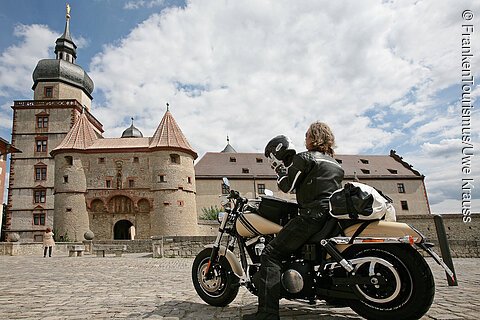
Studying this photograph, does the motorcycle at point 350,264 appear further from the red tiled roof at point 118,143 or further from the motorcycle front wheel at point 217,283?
the red tiled roof at point 118,143

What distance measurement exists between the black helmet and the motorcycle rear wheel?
1070mm

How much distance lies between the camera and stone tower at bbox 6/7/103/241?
39938mm

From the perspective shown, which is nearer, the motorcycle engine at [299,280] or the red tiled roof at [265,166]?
the motorcycle engine at [299,280]

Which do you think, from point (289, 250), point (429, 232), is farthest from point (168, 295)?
point (429, 232)

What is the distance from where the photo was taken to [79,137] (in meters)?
38.6

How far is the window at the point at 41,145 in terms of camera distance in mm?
41875

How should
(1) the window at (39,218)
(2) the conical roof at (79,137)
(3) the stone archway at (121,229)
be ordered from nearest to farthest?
(2) the conical roof at (79,137), (3) the stone archway at (121,229), (1) the window at (39,218)

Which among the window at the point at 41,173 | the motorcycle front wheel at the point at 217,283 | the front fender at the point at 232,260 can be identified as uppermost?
the window at the point at 41,173

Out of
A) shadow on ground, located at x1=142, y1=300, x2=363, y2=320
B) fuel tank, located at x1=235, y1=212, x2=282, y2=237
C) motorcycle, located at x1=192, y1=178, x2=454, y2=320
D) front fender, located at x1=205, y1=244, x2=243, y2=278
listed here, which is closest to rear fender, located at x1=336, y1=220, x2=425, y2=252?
motorcycle, located at x1=192, y1=178, x2=454, y2=320

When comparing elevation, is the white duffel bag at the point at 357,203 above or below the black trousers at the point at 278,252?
above

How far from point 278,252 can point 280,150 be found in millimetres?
980

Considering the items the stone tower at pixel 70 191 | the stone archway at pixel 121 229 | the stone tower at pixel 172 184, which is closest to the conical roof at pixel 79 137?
the stone tower at pixel 70 191

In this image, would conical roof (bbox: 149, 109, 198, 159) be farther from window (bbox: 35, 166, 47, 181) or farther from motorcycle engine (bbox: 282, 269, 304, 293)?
motorcycle engine (bbox: 282, 269, 304, 293)

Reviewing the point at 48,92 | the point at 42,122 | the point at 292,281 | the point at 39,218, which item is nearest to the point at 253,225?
the point at 292,281
